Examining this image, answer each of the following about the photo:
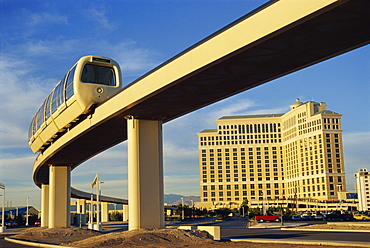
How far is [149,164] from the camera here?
2495 cm

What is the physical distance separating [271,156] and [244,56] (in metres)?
166

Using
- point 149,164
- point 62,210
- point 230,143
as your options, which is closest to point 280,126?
point 230,143

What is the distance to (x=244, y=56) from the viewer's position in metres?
15.4

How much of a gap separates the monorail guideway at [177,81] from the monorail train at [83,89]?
0.06 meters

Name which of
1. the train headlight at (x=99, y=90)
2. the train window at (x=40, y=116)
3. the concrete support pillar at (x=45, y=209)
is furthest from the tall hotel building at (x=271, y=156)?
the train headlight at (x=99, y=90)

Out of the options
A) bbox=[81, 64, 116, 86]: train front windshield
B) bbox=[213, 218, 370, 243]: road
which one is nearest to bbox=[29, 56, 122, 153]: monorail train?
bbox=[81, 64, 116, 86]: train front windshield

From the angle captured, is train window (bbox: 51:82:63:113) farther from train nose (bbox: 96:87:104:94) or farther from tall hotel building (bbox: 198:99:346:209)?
tall hotel building (bbox: 198:99:346:209)

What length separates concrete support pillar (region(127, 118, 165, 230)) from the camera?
79.9 ft

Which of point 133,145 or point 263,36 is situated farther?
point 133,145

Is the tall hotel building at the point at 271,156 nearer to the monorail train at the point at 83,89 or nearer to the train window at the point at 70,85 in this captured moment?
the monorail train at the point at 83,89

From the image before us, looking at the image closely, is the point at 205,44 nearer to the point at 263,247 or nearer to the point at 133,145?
the point at 263,247

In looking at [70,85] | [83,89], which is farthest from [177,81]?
[70,85]

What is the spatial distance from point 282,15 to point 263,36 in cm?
95

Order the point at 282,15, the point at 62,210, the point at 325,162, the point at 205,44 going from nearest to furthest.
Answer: the point at 282,15, the point at 205,44, the point at 62,210, the point at 325,162
